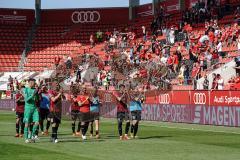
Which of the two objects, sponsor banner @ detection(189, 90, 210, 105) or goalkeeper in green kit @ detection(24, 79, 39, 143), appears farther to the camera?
sponsor banner @ detection(189, 90, 210, 105)

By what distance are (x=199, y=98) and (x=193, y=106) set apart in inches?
22.2

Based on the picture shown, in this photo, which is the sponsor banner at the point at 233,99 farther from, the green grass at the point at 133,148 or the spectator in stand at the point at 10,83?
the spectator in stand at the point at 10,83

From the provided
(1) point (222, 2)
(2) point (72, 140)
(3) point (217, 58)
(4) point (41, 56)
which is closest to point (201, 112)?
(3) point (217, 58)

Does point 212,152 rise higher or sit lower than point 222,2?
lower

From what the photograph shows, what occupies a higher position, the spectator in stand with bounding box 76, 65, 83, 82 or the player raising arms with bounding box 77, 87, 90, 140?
the spectator in stand with bounding box 76, 65, 83, 82

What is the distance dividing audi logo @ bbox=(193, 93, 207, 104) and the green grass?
24.7ft

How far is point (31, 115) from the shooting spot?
21.9m

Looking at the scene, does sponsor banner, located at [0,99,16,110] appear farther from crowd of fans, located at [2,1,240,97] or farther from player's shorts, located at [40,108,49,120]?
player's shorts, located at [40,108,49,120]

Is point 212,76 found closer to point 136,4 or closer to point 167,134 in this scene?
point 167,134

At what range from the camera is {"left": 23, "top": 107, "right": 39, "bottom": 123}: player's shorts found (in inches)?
859

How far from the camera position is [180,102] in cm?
3628

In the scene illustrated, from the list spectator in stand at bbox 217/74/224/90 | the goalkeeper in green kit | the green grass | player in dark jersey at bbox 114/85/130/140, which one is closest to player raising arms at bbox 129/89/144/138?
player in dark jersey at bbox 114/85/130/140

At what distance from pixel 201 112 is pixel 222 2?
63.6 feet

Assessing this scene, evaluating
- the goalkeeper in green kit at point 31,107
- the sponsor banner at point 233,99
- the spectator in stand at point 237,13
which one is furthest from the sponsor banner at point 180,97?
the goalkeeper in green kit at point 31,107
